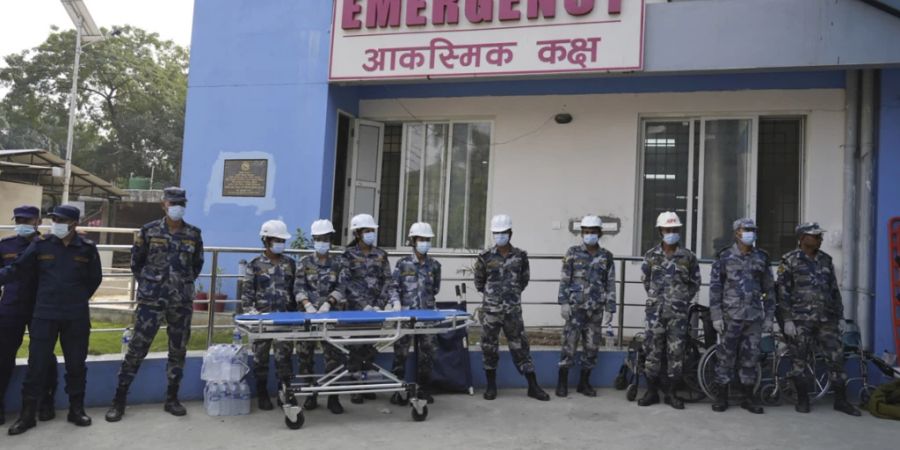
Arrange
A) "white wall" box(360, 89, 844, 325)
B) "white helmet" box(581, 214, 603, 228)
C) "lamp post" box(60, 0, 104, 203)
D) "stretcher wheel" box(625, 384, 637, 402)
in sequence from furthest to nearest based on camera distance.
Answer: "lamp post" box(60, 0, 104, 203), "white wall" box(360, 89, 844, 325), "white helmet" box(581, 214, 603, 228), "stretcher wheel" box(625, 384, 637, 402)

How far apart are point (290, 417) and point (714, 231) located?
608 centimetres

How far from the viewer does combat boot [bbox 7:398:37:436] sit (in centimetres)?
494

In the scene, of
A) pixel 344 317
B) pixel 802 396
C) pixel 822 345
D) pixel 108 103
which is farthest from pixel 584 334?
pixel 108 103

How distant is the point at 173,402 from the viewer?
5668mm

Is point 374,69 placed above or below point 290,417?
above

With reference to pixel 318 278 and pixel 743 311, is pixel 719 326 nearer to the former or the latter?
pixel 743 311

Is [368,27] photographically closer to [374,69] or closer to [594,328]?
[374,69]

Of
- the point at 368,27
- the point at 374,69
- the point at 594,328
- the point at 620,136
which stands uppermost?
the point at 368,27

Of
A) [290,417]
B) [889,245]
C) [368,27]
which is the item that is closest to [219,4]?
[368,27]

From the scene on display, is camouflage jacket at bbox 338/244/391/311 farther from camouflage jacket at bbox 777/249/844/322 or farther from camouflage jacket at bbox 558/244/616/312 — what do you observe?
camouflage jacket at bbox 777/249/844/322

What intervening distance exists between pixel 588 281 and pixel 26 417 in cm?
498

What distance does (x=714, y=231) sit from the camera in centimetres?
864

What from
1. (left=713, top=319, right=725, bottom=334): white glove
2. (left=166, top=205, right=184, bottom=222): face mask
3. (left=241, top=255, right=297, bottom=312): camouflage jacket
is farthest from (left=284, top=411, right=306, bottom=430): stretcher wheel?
(left=713, top=319, right=725, bottom=334): white glove

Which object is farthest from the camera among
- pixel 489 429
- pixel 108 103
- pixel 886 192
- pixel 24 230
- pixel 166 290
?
pixel 108 103
